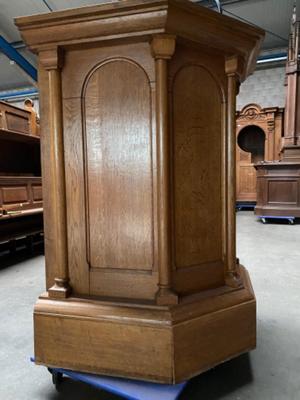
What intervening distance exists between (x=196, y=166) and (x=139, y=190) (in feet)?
0.78

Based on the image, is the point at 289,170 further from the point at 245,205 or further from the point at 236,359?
the point at 236,359

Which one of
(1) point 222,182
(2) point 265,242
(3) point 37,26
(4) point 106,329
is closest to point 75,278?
(4) point 106,329

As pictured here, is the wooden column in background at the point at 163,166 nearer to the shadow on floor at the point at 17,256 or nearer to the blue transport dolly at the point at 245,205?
the shadow on floor at the point at 17,256

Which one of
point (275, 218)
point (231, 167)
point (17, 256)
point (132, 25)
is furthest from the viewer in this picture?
point (275, 218)

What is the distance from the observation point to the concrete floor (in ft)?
4.04

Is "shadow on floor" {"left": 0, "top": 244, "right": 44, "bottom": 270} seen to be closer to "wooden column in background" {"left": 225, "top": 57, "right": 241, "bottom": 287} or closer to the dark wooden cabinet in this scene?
"wooden column in background" {"left": 225, "top": 57, "right": 241, "bottom": 287}

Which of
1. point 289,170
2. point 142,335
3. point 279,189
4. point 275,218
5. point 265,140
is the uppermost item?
point 265,140

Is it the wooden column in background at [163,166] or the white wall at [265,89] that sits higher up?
the white wall at [265,89]

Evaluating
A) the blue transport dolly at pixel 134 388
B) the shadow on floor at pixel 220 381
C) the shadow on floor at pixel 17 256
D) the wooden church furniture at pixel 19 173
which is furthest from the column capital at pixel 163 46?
the shadow on floor at pixel 17 256

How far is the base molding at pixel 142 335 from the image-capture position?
105cm

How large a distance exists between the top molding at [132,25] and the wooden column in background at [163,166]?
56 mm

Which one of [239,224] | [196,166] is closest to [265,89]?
A: [239,224]

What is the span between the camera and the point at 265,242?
390 centimetres

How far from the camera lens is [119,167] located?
1.14 meters
